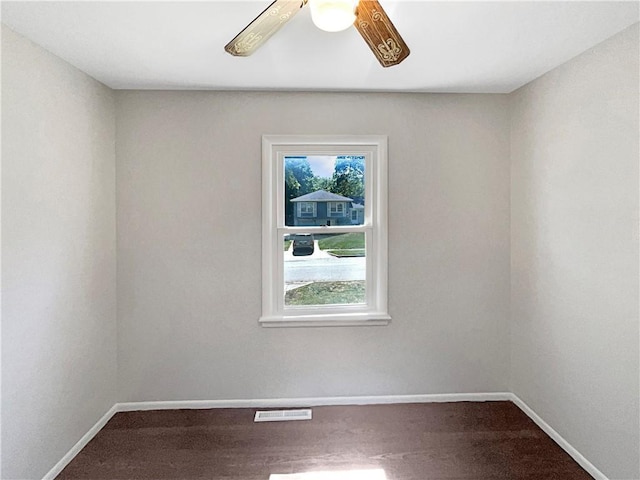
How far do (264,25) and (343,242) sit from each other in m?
1.85

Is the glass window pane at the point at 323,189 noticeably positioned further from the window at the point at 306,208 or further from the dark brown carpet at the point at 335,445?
the dark brown carpet at the point at 335,445

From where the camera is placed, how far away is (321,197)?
3029mm

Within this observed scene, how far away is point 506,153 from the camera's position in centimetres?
298

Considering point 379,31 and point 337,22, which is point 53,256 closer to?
point 337,22

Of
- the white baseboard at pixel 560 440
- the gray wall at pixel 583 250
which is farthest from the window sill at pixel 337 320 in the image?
the white baseboard at pixel 560 440

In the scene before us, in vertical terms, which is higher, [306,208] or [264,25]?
[264,25]

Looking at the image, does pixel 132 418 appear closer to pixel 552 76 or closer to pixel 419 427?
pixel 419 427

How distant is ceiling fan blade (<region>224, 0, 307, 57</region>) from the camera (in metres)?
1.36

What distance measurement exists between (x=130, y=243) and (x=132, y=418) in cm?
126

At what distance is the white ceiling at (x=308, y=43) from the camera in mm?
1719

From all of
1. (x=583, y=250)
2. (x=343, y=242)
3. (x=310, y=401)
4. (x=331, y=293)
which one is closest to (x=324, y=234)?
(x=343, y=242)

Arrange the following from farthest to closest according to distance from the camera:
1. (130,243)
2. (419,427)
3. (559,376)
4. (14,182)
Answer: (130,243), (419,427), (559,376), (14,182)

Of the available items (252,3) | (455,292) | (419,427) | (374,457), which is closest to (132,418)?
(374,457)

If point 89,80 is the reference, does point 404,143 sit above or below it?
below
